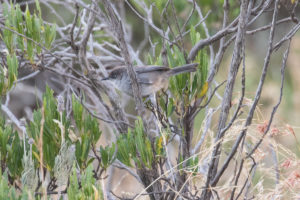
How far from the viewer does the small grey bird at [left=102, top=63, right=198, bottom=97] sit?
272 centimetres

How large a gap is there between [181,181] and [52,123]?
786 millimetres

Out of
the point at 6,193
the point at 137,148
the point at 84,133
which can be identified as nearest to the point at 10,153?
the point at 84,133

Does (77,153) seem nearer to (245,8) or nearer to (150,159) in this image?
(150,159)

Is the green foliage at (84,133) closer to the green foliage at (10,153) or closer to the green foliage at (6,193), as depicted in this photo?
the green foliage at (10,153)

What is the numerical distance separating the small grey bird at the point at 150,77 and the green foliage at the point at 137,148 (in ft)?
1.42

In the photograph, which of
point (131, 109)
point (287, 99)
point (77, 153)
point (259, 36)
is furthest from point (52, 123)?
point (259, 36)

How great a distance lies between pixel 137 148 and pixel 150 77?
102 cm

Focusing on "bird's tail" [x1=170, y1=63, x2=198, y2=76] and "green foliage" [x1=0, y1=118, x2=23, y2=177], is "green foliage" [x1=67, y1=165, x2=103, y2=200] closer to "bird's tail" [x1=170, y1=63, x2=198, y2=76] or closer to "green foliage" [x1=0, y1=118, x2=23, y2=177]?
"green foliage" [x1=0, y1=118, x2=23, y2=177]

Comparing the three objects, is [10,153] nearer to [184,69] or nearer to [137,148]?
[137,148]

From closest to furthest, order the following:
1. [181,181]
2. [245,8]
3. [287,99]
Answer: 1. [245,8]
2. [181,181]
3. [287,99]

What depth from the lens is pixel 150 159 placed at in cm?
245

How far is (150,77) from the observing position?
11.1 ft

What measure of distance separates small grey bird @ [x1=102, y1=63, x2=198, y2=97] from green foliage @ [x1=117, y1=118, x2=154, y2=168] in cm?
43

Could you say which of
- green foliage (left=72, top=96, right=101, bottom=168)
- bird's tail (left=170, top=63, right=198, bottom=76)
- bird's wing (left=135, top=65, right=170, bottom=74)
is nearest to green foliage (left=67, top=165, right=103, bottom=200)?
green foliage (left=72, top=96, right=101, bottom=168)
